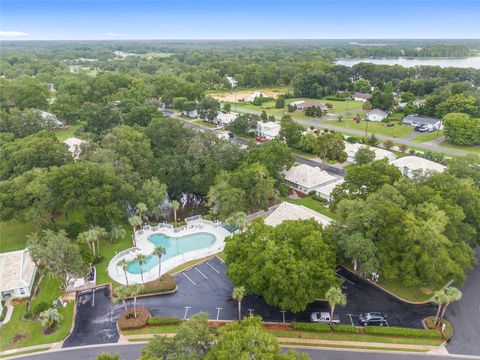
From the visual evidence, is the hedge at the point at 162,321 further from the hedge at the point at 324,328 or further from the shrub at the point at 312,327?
the hedge at the point at 324,328

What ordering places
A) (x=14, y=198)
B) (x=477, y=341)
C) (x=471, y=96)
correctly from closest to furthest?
(x=477, y=341)
(x=14, y=198)
(x=471, y=96)

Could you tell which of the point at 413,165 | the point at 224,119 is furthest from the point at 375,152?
the point at 224,119

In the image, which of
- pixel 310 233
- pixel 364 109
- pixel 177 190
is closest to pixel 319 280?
pixel 310 233

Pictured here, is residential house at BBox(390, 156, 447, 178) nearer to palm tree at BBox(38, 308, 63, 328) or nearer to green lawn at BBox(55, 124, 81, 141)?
palm tree at BBox(38, 308, 63, 328)

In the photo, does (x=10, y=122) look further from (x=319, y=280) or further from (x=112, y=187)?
(x=319, y=280)

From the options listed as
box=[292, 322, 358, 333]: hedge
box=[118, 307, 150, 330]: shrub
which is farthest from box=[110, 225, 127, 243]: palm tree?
box=[292, 322, 358, 333]: hedge

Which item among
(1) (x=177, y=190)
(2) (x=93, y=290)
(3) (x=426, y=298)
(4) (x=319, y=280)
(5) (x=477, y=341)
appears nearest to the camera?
(5) (x=477, y=341)

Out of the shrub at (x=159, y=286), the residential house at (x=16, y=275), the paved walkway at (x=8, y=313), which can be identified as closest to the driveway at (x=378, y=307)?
the shrub at (x=159, y=286)

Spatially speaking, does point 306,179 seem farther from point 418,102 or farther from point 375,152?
point 418,102
